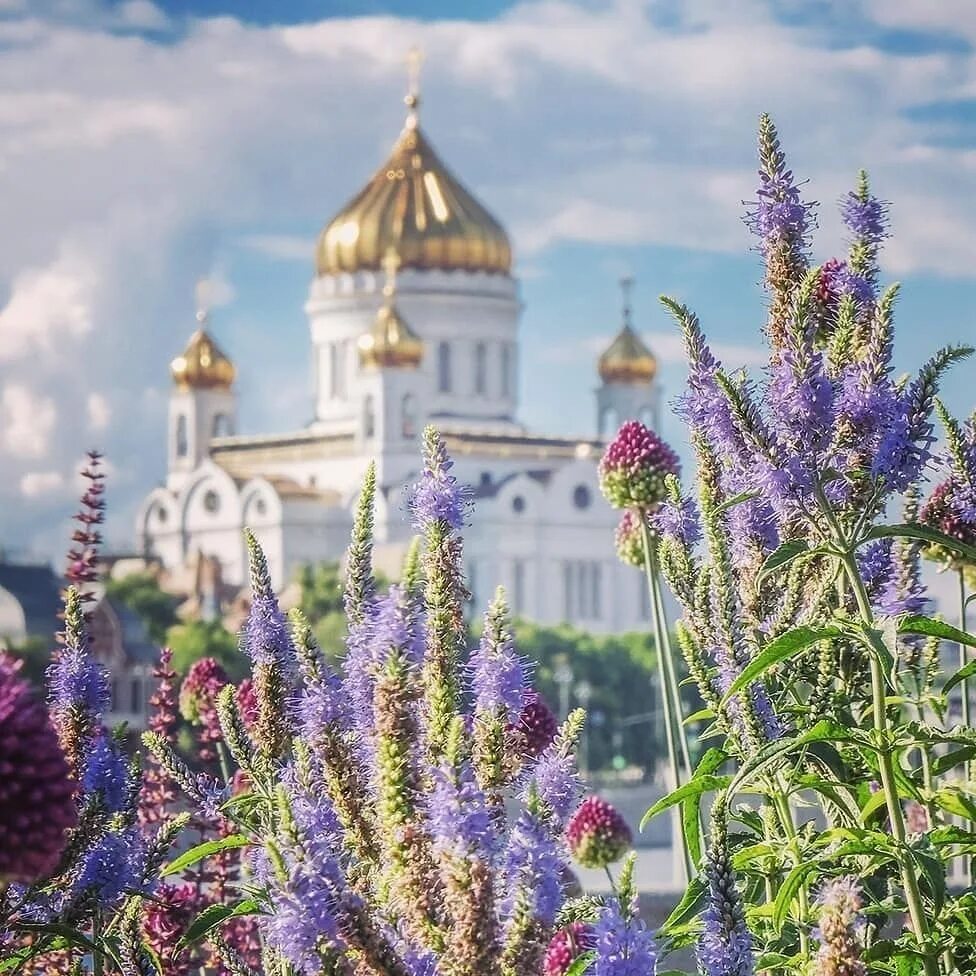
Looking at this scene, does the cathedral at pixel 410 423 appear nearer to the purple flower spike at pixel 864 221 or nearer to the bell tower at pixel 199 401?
the bell tower at pixel 199 401

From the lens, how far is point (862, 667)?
368cm

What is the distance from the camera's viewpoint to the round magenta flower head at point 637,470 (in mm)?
5613

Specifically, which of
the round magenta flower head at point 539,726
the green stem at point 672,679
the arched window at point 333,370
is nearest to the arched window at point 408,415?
the arched window at point 333,370

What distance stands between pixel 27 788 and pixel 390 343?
7769 cm

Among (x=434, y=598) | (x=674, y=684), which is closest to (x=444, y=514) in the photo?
(x=434, y=598)

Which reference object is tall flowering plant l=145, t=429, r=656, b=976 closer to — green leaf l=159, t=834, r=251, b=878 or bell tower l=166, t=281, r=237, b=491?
green leaf l=159, t=834, r=251, b=878

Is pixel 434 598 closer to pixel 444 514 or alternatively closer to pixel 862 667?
pixel 444 514

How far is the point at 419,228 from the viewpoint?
84.9 m

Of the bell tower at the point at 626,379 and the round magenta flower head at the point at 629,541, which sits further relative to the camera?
the bell tower at the point at 626,379

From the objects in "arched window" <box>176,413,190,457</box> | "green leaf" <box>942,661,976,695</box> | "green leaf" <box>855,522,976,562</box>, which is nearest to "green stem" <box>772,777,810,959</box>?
"green leaf" <box>942,661,976,695</box>

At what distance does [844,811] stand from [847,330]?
1.98 feet

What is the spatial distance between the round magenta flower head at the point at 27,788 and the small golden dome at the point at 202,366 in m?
84.4

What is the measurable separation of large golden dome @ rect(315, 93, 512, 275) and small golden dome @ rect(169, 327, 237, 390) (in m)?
4.47

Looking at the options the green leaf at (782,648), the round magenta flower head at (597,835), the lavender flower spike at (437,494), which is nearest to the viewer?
the lavender flower spike at (437,494)
